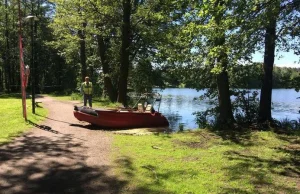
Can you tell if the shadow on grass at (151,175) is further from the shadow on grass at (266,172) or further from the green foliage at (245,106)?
the green foliage at (245,106)

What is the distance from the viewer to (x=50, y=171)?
674cm

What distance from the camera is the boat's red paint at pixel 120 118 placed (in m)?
13.2

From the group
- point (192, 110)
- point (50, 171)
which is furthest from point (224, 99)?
point (192, 110)

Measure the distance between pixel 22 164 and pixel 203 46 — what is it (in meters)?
Answer: 6.78

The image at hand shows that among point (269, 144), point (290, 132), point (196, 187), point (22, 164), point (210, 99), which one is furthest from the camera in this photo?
point (210, 99)

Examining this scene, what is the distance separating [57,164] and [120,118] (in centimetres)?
631

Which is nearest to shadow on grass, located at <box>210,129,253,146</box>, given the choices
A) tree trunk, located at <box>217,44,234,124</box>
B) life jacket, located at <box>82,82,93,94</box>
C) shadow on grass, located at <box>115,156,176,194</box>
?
tree trunk, located at <box>217,44,234,124</box>

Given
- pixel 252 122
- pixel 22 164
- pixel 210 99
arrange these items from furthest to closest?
pixel 210 99
pixel 252 122
pixel 22 164

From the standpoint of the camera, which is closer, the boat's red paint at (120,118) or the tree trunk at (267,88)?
the tree trunk at (267,88)

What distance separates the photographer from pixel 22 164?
716cm

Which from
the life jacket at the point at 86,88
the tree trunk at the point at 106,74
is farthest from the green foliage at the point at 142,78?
the life jacket at the point at 86,88

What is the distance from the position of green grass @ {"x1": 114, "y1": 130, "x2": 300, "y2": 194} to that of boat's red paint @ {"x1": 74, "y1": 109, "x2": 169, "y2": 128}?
2.64 meters

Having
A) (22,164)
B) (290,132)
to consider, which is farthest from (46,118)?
(290,132)

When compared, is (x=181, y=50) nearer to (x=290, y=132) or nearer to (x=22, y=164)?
(x=290, y=132)
